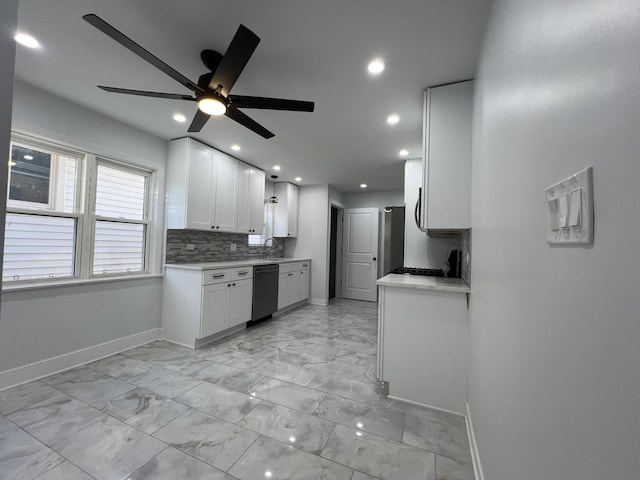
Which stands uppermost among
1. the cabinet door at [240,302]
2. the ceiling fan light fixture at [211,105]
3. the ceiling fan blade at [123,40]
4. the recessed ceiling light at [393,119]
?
the recessed ceiling light at [393,119]

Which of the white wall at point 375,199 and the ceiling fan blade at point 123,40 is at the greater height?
the white wall at point 375,199

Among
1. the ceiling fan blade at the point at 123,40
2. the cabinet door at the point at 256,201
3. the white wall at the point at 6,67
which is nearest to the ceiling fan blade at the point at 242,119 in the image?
the ceiling fan blade at the point at 123,40

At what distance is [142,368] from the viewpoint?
2477mm

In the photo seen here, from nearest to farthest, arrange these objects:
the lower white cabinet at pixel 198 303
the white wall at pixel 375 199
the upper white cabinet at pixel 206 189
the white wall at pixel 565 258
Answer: the white wall at pixel 565 258 < the lower white cabinet at pixel 198 303 < the upper white cabinet at pixel 206 189 < the white wall at pixel 375 199

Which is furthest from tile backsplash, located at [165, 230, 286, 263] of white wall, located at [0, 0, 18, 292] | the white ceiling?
white wall, located at [0, 0, 18, 292]

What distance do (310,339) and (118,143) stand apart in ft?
10.6

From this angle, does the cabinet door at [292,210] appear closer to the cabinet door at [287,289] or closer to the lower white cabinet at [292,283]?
the lower white cabinet at [292,283]

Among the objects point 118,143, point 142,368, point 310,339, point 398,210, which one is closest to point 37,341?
point 142,368

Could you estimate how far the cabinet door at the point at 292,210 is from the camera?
5.21m

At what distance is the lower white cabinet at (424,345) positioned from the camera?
1855mm

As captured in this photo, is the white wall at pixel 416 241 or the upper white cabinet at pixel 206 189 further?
the white wall at pixel 416 241

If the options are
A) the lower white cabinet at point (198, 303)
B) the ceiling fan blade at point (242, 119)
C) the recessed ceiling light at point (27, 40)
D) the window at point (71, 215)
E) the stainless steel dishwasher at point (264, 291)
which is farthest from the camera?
the stainless steel dishwasher at point (264, 291)

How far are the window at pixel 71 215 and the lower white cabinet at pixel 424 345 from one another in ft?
9.80

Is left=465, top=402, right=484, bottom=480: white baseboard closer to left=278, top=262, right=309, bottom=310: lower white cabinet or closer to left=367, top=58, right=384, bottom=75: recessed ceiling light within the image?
left=367, top=58, right=384, bottom=75: recessed ceiling light
